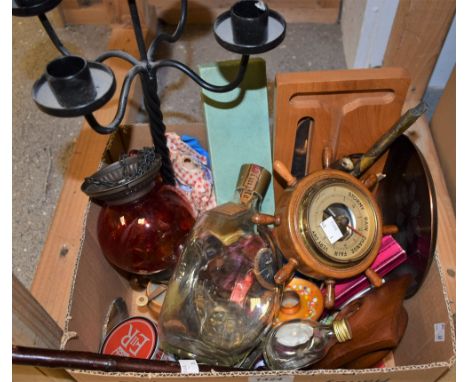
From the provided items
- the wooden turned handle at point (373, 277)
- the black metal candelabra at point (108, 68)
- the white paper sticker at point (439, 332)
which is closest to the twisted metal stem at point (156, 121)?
the black metal candelabra at point (108, 68)

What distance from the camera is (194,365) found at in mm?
639

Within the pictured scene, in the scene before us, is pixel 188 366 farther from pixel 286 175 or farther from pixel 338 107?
pixel 338 107

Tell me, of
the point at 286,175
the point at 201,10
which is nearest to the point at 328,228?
the point at 286,175

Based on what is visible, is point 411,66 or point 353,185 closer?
point 353,185

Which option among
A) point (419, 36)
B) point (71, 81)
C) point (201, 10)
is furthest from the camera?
point (201, 10)

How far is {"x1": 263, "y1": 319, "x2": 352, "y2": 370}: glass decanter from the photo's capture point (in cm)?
69

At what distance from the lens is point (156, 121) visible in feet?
2.36

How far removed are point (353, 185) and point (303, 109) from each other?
147mm

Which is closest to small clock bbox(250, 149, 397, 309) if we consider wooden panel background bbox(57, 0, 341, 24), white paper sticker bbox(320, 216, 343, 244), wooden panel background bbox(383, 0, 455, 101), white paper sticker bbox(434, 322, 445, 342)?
white paper sticker bbox(320, 216, 343, 244)

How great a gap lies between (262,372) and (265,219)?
208 millimetres

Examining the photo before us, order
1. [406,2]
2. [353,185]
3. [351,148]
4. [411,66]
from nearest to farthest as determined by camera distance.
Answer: [353,185]
[351,148]
[406,2]
[411,66]

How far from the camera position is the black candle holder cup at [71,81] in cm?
50

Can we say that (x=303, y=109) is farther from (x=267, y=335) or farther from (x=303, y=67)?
(x=303, y=67)

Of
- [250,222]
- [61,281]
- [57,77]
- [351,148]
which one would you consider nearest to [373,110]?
[351,148]
